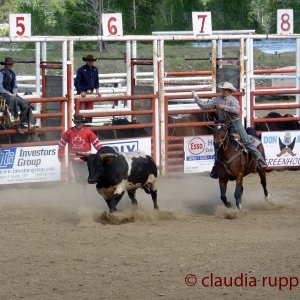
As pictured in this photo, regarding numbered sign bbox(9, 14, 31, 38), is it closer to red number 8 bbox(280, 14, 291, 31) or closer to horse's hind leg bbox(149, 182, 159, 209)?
horse's hind leg bbox(149, 182, 159, 209)

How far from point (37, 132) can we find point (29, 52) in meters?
22.8

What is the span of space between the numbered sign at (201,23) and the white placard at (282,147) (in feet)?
6.78

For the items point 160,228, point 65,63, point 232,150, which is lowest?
point 160,228

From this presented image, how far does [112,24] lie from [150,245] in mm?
6019

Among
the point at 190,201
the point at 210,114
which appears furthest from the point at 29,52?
the point at 190,201

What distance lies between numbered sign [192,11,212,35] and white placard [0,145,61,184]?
3.25m

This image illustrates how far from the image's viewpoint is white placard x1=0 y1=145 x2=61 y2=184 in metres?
15.2

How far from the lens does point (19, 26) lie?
50.1 feet

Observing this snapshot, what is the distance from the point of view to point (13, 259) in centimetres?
1001

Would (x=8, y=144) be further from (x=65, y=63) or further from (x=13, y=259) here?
(x=13, y=259)

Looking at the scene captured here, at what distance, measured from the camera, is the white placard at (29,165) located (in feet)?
50.0

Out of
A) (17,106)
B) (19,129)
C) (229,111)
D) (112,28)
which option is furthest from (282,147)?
(17,106)

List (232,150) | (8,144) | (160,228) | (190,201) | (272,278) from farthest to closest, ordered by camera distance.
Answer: (8,144), (190,201), (232,150), (160,228), (272,278)

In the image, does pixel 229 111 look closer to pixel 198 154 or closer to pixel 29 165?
pixel 29 165
